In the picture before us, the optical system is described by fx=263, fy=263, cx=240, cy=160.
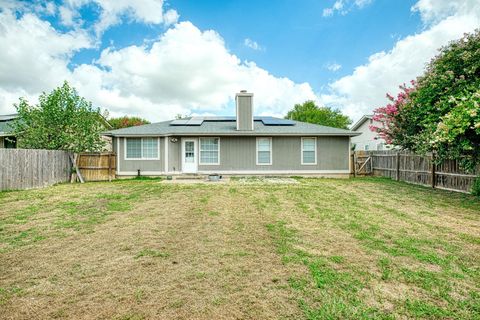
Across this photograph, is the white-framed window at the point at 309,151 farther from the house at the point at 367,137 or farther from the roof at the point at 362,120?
the roof at the point at 362,120

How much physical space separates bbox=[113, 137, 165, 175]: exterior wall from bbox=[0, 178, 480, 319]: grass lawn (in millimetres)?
8152

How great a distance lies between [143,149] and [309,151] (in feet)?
31.8

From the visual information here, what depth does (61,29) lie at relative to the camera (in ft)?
45.2

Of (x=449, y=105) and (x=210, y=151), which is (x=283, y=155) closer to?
(x=210, y=151)

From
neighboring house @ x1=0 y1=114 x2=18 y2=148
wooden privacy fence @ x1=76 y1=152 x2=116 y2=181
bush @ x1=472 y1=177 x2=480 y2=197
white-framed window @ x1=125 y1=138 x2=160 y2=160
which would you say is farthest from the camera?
neighboring house @ x1=0 y1=114 x2=18 y2=148

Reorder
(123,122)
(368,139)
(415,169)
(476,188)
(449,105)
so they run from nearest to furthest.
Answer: (449,105) → (476,188) → (415,169) → (368,139) → (123,122)

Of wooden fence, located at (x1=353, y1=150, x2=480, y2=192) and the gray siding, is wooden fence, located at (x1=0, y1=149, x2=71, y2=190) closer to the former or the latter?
the gray siding

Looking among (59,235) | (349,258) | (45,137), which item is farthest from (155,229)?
(45,137)

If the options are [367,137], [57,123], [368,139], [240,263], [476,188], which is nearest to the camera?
[240,263]

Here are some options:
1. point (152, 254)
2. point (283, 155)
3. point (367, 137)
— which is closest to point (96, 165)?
point (283, 155)

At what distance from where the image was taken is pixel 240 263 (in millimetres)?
3498

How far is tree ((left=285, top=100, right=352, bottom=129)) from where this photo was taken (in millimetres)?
44500

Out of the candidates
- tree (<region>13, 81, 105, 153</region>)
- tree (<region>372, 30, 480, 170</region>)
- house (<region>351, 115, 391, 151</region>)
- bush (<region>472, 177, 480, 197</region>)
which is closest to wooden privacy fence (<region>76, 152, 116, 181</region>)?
tree (<region>13, 81, 105, 153</region>)

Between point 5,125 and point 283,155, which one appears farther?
point 5,125
